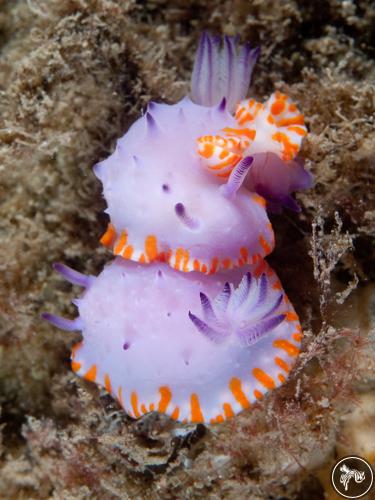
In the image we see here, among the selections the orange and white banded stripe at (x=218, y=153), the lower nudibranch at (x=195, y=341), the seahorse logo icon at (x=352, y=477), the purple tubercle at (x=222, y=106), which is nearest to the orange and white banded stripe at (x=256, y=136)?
the orange and white banded stripe at (x=218, y=153)

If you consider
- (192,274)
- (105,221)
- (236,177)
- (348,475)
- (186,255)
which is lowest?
(348,475)

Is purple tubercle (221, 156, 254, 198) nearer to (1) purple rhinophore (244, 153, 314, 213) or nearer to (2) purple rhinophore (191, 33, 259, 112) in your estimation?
(1) purple rhinophore (244, 153, 314, 213)

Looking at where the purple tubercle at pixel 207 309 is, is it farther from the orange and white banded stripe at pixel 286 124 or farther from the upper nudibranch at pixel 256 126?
the orange and white banded stripe at pixel 286 124

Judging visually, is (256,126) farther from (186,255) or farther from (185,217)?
(186,255)

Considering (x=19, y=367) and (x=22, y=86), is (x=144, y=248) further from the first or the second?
(x=19, y=367)

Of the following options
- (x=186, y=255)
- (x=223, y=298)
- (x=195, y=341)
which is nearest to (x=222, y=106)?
(x=186, y=255)

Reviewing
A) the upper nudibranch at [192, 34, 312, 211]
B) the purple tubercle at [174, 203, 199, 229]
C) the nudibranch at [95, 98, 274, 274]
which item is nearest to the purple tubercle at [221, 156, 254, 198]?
the nudibranch at [95, 98, 274, 274]

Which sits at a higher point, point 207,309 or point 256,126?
point 256,126
